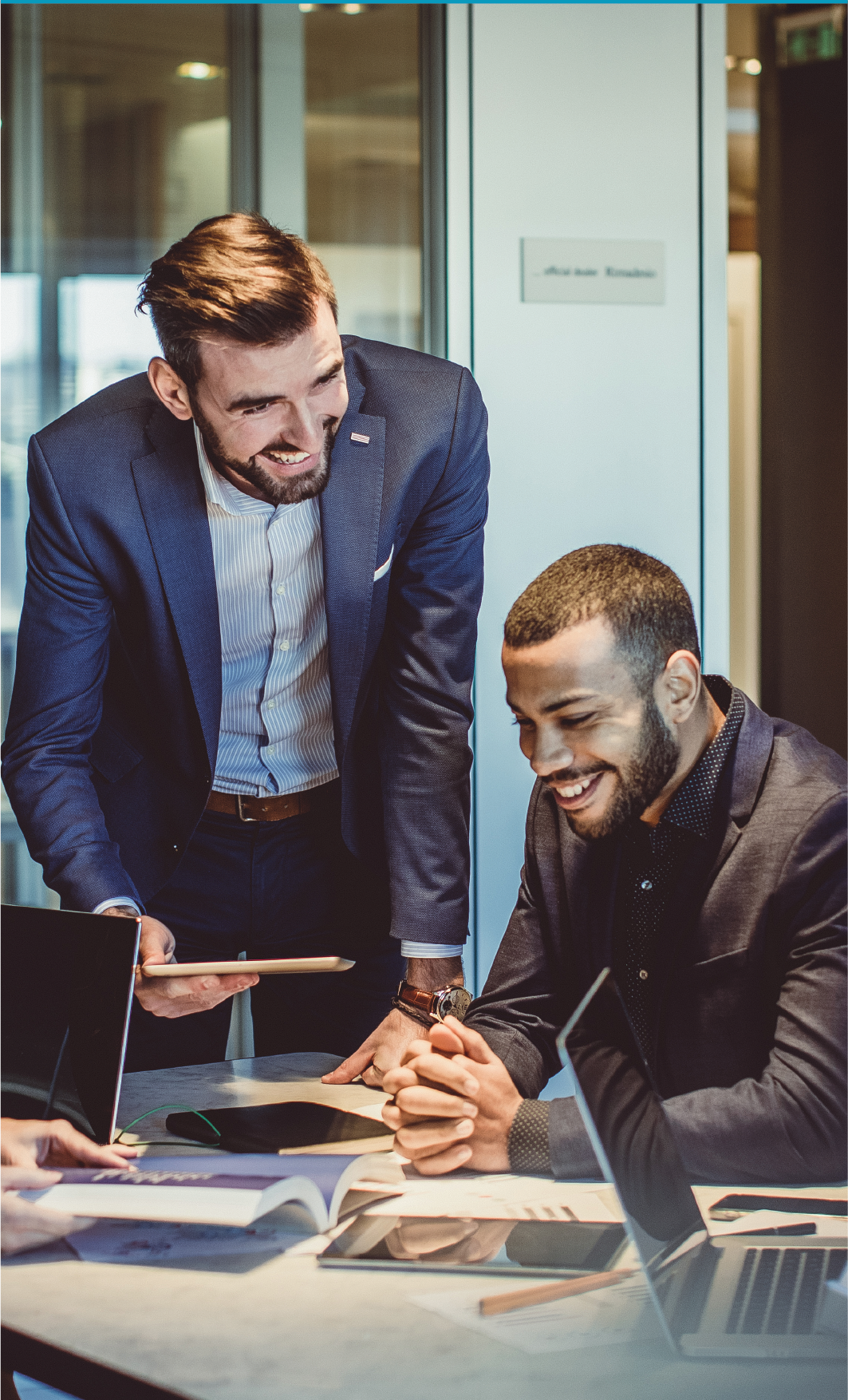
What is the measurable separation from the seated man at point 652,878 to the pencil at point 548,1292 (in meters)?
0.31

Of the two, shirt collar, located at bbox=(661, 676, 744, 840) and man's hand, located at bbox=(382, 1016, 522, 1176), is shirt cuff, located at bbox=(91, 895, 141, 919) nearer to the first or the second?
man's hand, located at bbox=(382, 1016, 522, 1176)

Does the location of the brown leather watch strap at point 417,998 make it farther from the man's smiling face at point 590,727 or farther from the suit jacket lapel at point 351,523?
the suit jacket lapel at point 351,523

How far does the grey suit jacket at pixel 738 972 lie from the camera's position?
53.7 inches

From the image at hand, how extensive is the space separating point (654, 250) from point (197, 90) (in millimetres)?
1053

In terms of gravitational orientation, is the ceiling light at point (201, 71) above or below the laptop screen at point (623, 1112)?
above

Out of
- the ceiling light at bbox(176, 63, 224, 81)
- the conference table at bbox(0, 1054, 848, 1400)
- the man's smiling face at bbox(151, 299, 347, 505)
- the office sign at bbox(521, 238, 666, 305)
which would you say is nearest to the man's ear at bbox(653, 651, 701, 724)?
the man's smiling face at bbox(151, 299, 347, 505)

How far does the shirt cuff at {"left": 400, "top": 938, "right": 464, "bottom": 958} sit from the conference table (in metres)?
0.84

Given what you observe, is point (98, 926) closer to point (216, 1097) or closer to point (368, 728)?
point (216, 1097)

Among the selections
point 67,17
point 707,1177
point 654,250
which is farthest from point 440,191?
point 707,1177

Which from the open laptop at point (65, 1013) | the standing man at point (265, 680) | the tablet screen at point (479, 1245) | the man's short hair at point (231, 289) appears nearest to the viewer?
the tablet screen at point (479, 1245)

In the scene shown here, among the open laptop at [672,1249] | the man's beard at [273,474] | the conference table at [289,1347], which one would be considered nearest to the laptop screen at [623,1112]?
the open laptop at [672,1249]

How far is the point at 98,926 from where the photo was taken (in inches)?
55.4

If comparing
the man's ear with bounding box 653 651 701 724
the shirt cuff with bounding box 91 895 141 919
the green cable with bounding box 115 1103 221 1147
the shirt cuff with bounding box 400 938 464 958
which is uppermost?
the man's ear with bounding box 653 651 701 724

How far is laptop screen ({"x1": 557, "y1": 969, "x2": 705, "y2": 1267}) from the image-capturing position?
3.39 feet
